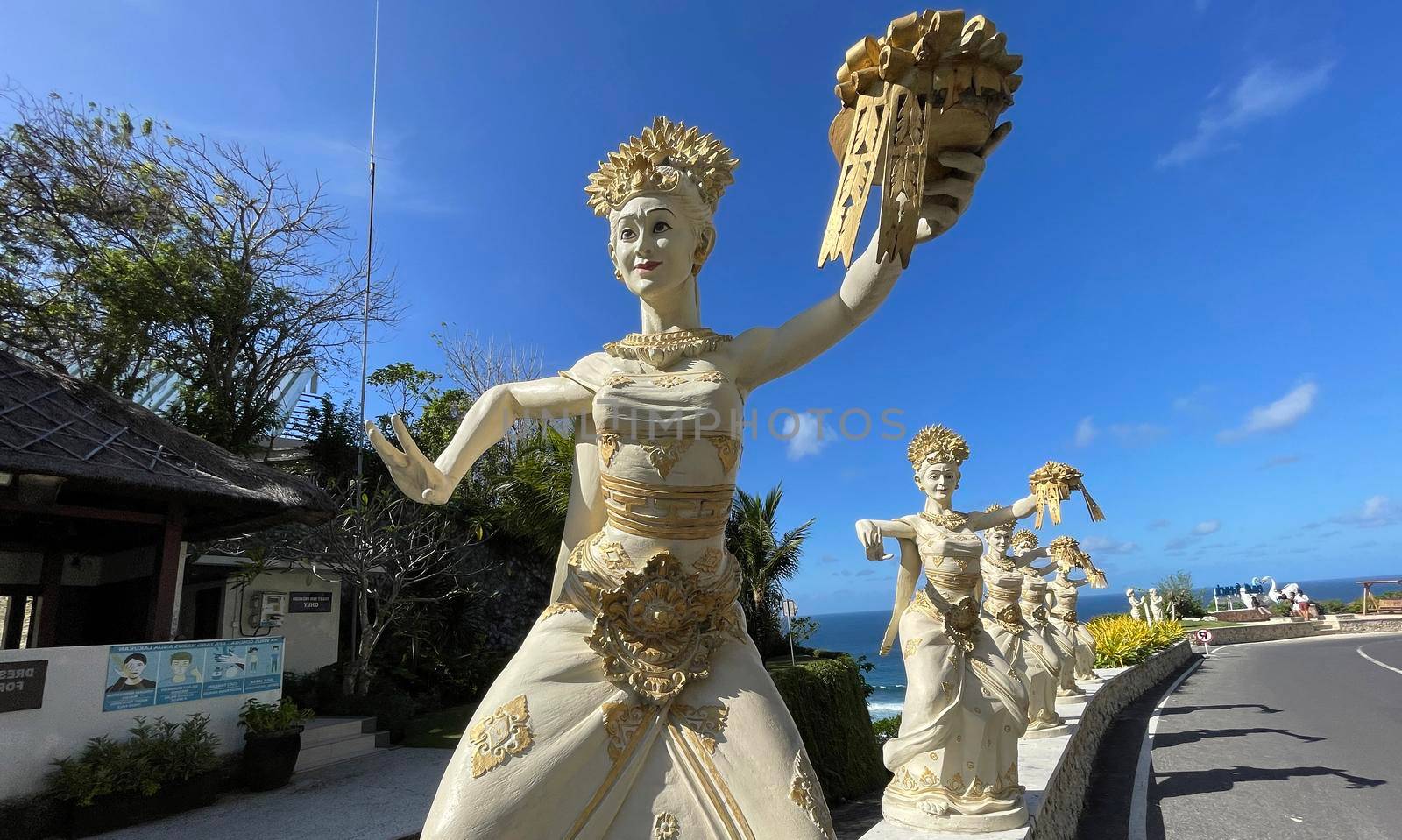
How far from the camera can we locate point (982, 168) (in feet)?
7.07

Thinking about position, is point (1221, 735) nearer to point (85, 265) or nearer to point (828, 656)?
point (828, 656)

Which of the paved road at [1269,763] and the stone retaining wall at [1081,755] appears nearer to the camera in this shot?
the stone retaining wall at [1081,755]

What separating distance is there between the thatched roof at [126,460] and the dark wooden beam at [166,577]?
0.75ft

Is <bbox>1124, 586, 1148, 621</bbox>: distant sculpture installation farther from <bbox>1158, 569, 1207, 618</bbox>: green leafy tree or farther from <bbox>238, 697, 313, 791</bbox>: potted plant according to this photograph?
<bbox>238, 697, 313, 791</bbox>: potted plant

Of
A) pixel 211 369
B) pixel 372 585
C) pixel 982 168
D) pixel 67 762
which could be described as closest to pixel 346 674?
pixel 372 585

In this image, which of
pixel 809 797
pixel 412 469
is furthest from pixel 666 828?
pixel 412 469

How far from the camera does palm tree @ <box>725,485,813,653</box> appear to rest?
15.1 meters

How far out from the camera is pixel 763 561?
15492mm

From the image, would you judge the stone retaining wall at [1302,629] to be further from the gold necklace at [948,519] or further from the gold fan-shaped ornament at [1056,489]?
the gold necklace at [948,519]

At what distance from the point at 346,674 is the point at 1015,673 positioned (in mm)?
10900

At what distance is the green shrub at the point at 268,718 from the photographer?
27.3ft

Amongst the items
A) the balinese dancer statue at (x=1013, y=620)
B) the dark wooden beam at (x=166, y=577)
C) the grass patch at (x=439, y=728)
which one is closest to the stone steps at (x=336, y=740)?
the grass patch at (x=439, y=728)

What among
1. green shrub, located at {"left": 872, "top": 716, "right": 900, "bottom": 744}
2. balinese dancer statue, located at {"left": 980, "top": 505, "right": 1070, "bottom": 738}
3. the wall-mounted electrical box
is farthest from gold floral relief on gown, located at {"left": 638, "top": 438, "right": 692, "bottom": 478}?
the wall-mounted electrical box

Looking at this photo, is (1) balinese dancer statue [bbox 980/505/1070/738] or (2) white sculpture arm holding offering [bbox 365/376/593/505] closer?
(2) white sculpture arm holding offering [bbox 365/376/593/505]
